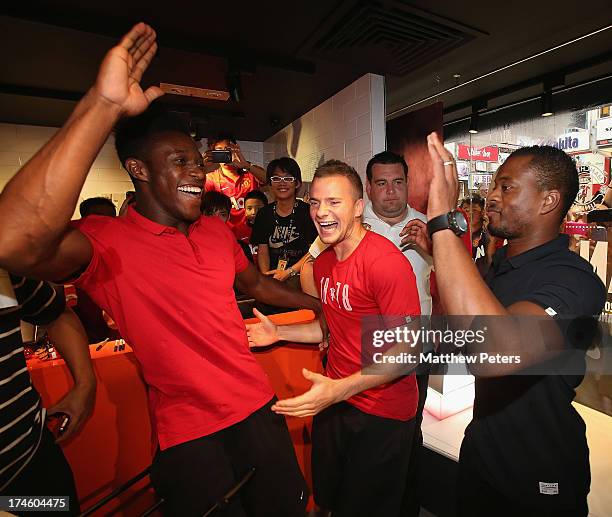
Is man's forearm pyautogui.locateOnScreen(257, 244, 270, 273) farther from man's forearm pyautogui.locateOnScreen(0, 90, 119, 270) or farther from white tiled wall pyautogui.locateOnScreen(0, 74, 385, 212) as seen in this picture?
man's forearm pyautogui.locateOnScreen(0, 90, 119, 270)

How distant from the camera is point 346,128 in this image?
402 cm

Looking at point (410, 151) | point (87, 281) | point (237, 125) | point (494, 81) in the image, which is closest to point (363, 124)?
point (410, 151)

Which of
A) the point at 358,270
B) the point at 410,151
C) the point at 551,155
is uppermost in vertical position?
the point at 410,151

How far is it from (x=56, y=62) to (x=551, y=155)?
397cm

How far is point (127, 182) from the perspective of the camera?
18.9 ft

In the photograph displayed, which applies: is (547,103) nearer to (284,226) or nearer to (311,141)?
(311,141)

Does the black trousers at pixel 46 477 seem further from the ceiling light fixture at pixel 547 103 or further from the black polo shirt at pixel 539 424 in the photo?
the ceiling light fixture at pixel 547 103

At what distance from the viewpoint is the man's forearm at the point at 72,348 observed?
134 centimetres

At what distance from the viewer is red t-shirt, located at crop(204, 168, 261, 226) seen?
4.74m

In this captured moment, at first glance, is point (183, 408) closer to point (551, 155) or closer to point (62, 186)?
point (62, 186)

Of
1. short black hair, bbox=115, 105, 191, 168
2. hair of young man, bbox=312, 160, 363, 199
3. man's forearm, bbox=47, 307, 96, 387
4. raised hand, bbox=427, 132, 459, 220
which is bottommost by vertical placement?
man's forearm, bbox=47, 307, 96, 387

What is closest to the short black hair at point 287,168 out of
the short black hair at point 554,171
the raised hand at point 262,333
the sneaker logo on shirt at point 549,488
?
the raised hand at point 262,333

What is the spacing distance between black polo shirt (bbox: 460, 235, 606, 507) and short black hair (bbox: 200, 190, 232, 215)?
3.23 m

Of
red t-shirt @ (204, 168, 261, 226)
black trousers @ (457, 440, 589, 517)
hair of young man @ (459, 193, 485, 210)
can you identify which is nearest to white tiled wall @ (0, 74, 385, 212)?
red t-shirt @ (204, 168, 261, 226)
